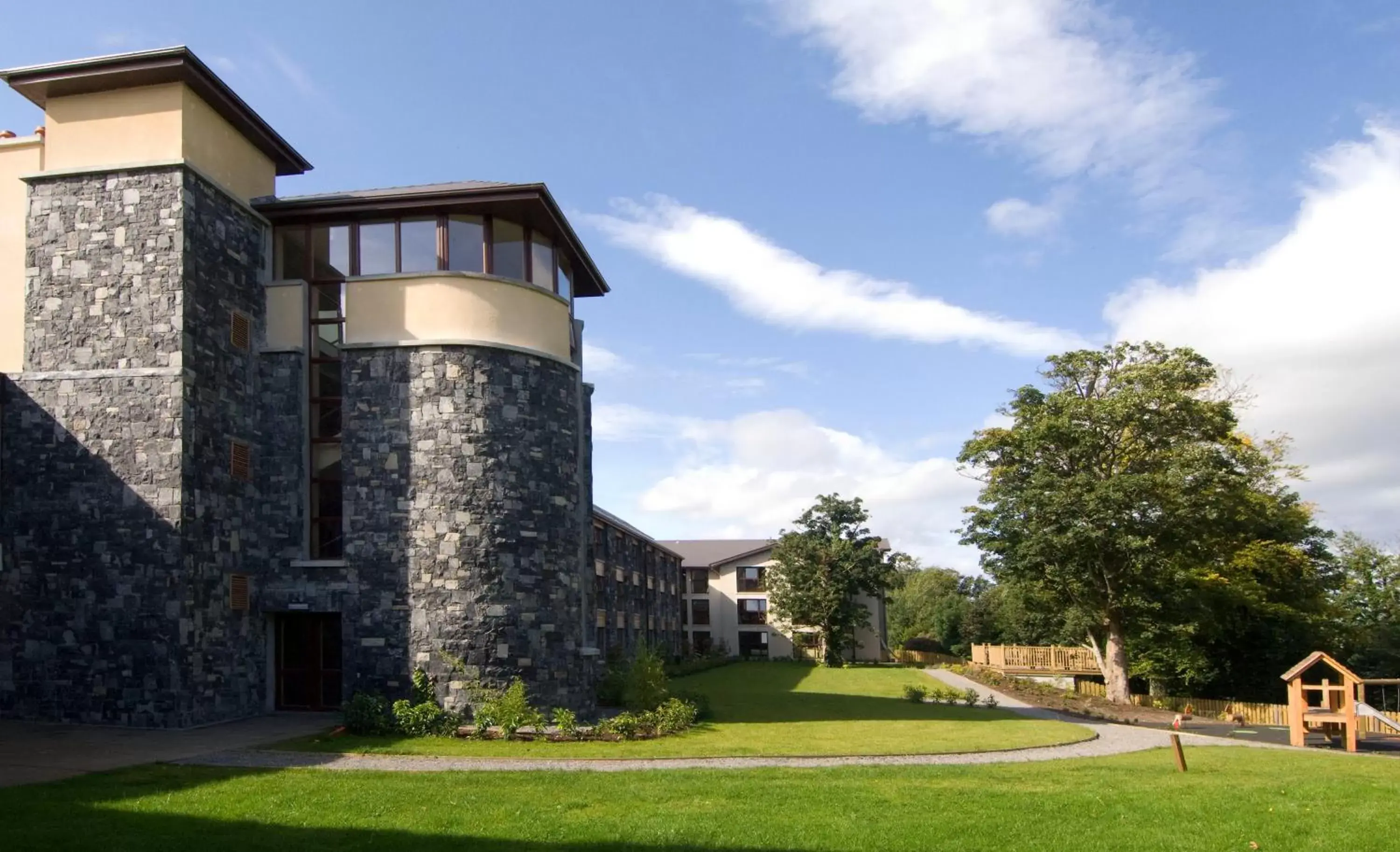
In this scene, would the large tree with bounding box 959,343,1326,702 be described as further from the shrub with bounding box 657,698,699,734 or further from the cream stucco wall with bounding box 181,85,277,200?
the cream stucco wall with bounding box 181,85,277,200

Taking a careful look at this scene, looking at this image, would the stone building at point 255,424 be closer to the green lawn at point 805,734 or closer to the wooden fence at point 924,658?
the green lawn at point 805,734

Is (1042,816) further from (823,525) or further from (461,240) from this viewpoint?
(823,525)

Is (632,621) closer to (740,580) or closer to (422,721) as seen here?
(740,580)

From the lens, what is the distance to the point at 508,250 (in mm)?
20891

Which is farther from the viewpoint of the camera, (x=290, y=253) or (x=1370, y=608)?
(x=1370, y=608)

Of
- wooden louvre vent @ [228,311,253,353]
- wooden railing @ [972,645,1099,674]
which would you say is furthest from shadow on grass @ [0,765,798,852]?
wooden railing @ [972,645,1099,674]

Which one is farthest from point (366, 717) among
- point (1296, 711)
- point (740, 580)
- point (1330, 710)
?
point (740, 580)

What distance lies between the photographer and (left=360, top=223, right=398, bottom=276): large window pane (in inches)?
805

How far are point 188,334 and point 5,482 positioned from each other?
13.2 ft

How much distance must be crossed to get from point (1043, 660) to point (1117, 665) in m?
10.1

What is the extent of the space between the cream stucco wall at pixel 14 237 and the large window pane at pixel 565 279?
32.5ft

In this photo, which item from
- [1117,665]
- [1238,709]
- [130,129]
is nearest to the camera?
[130,129]

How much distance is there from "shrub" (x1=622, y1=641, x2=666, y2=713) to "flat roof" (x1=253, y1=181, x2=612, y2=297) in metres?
9.07

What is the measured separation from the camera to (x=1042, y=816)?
10.7 m
